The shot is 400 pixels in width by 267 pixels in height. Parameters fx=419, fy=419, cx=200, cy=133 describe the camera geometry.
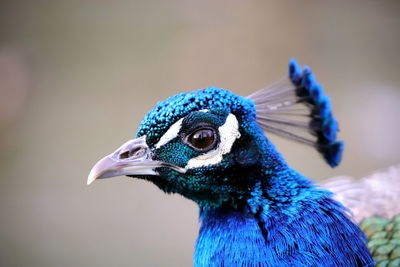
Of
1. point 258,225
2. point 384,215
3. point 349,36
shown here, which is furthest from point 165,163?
point 349,36

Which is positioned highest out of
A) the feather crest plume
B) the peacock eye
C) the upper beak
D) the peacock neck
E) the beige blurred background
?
the beige blurred background

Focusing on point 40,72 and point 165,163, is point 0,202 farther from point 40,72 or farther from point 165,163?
point 165,163

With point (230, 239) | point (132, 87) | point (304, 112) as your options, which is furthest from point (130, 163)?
point (132, 87)

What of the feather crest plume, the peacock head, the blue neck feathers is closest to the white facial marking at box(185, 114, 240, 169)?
the peacock head

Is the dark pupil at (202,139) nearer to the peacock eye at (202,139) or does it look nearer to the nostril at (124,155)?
the peacock eye at (202,139)

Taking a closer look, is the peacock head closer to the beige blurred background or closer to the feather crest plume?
the feather crest plume

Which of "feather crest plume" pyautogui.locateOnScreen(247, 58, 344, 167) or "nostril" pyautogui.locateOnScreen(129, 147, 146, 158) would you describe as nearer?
"nostril" pyautogui.locateOnScreen(129, 147, 146, 158)

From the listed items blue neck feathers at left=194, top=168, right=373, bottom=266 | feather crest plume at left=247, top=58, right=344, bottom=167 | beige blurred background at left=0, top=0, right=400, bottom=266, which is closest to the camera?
blue neck feathers at left=194, top=168, right=373, bottom=266

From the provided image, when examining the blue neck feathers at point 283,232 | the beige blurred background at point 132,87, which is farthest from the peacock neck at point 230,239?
the beige blurred background at point 132,87

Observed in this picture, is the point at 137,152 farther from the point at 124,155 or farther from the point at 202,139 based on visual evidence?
the point at 202,139
